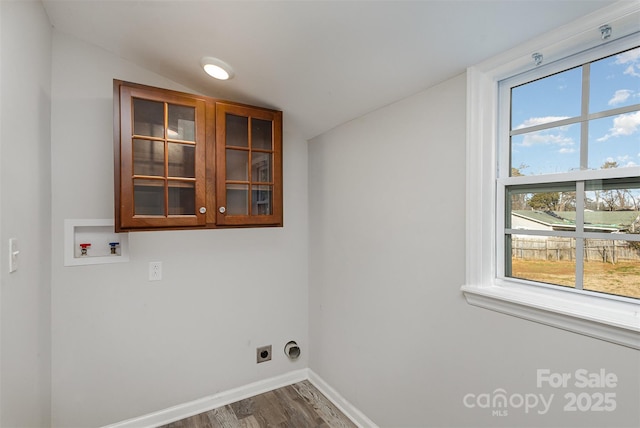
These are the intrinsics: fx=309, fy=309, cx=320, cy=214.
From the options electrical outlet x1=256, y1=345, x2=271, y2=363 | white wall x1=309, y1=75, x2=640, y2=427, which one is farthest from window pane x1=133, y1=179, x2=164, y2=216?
electrical outlet x1=256, y1=345, x2=271, y2=363

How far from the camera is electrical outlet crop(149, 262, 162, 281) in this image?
1.95m

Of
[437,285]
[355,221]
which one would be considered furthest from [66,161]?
[437,285]

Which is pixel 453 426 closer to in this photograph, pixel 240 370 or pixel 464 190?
pixel 464 190

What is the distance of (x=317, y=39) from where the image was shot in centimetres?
138

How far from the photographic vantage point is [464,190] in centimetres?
132

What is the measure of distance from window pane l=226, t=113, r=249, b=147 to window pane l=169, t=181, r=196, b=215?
341mm

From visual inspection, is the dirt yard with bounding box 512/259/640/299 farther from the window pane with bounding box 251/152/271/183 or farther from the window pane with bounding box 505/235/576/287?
the window pane with bounding box 251/152/271/183

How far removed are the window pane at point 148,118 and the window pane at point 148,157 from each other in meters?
0.05

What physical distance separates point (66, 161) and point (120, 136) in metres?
0.49

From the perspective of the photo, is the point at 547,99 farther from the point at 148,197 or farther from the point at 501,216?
the point at 148,197

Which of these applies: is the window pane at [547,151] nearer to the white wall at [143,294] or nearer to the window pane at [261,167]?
the window pane at [261,167]

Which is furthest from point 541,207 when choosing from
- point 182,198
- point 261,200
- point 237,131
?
point 182,198

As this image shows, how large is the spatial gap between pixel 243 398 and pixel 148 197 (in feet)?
5.13

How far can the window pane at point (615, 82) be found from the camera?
94cm
